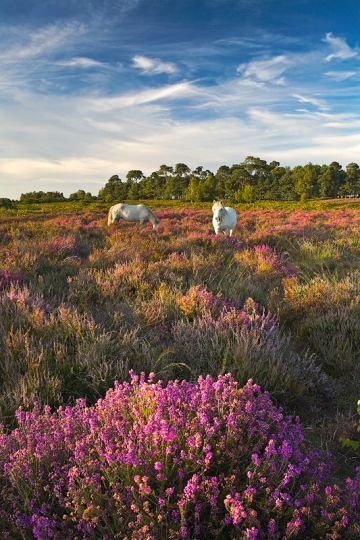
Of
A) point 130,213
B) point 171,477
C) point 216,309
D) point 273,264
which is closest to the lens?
point 171,477

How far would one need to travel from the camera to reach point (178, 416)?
77.9 inches

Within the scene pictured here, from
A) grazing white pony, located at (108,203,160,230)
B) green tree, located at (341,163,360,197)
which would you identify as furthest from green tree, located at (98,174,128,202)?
grazing white pony, located at (108,203,160,230)

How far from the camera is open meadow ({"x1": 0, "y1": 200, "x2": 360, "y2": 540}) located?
67.6 inches

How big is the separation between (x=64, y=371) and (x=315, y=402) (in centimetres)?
216

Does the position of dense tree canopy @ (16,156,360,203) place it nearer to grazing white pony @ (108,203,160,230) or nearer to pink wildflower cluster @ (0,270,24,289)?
grazing white pony @ (108,203,160,230)

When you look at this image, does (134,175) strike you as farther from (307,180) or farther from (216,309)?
(216,309)

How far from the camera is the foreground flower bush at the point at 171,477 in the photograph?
1.67m

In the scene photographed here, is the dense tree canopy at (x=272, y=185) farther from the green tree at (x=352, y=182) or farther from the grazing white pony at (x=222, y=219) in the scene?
the grazing white pony at (x=222, y=219)

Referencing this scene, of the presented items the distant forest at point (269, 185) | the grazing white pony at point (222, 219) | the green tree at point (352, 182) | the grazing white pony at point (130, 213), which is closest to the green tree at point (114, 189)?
the distant forest at point (269, 185)

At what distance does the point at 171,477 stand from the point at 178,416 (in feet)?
0.91

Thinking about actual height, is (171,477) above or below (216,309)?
below

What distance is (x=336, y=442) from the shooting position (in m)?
2.74

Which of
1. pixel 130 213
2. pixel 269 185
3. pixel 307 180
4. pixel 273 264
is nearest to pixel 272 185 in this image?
pixel 269 185

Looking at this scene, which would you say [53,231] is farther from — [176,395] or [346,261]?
[176,395]
